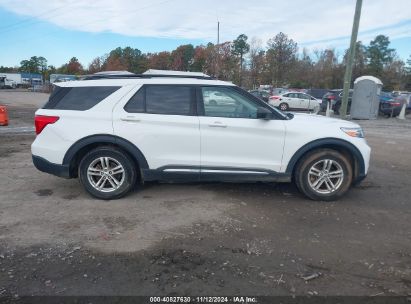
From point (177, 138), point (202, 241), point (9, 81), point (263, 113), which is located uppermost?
point (263, 113)

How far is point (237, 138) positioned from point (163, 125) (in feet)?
3.42

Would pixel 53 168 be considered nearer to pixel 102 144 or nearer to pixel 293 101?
pixel 102 144

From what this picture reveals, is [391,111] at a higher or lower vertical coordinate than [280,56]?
lower

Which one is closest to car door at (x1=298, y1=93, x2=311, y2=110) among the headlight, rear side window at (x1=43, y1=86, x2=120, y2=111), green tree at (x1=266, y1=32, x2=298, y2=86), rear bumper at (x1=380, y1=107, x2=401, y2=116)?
rear bumper at (x1=380, y1=107, x2=401, y2=116)

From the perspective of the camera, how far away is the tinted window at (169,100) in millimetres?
5188

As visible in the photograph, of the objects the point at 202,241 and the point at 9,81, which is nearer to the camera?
the point at 202,241

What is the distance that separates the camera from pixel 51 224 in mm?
4406

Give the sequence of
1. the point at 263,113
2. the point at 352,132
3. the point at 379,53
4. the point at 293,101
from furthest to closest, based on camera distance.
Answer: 1. the point at 379,53
2. the point at 293,101
3. the point at 352,132
4. the point at 263,113

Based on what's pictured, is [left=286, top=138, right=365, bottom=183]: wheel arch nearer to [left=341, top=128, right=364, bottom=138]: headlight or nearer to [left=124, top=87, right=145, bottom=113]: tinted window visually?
[left=341, top=128, right=364, bottom=138]: headlight

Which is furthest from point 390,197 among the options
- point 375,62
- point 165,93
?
point 375,62

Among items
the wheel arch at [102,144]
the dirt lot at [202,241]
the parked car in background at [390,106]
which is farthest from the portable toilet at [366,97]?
the wheel arch at [102,144]

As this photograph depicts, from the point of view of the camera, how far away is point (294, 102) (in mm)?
26391

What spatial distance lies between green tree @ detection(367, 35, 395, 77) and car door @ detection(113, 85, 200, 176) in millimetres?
66509

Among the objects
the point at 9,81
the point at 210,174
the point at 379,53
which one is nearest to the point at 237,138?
the point at 210,174
